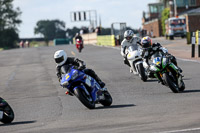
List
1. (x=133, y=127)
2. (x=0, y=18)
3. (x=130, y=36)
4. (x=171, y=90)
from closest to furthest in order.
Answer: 1. (x=133, y=127)
2. (x=171, y=90)
3. (x=130, y=36)
4. (x=0, y=18)

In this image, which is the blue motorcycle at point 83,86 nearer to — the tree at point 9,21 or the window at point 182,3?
the window at point 182,3

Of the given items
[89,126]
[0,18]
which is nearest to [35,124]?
[89,126]

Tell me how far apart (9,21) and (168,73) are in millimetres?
115182

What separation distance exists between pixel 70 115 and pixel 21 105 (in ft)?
10.6

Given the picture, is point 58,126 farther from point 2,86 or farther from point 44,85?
point 2,86

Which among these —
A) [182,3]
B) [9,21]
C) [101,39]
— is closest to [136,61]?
[101,39]

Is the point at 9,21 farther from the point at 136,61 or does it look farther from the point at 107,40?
the point at 136,61

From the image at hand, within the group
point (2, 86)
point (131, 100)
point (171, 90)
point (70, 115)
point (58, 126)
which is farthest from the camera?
point (2, 86)

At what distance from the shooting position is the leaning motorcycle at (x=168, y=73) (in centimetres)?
1360

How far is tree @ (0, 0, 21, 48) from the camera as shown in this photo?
11994 centimetres

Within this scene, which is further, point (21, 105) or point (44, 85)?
point (44, 85)

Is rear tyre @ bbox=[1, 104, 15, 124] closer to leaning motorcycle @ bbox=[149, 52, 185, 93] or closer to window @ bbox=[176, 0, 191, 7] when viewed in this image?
leaning motorcycle @ bbox=[149, 52, 185, 93]

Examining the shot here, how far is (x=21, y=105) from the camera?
1447cm

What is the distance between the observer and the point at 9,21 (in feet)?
415
